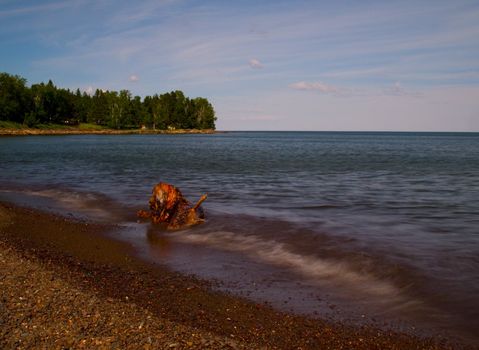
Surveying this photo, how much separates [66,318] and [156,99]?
187396 mm

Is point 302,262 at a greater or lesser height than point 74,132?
lesser

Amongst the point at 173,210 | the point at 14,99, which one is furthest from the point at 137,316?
the point at 14,99

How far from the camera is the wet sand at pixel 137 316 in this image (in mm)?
6426

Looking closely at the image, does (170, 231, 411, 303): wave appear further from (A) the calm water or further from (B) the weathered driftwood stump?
(B) the weathered driftwood stump

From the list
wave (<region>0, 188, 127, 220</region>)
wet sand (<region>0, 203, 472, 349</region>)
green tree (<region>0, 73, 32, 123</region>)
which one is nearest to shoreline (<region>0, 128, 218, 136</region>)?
green tree (<region>0, 73, 32, 123</region>)

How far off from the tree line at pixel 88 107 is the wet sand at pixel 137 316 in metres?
125

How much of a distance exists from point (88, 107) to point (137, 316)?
16869 centimetres

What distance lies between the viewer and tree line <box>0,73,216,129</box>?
12319 centimetres

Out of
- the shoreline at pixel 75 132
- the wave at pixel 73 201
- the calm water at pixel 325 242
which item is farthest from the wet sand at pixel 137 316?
the shoreline at pixel 75 132

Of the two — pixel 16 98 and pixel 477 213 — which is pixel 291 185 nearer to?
pixel 477 213

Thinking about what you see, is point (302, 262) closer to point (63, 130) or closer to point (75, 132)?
point (63, 130)

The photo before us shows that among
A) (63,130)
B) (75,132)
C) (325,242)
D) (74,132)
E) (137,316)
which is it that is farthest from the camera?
(75,132)

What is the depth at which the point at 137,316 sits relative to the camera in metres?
7.25

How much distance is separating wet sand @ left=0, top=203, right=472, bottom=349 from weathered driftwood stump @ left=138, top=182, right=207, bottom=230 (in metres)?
5.37
